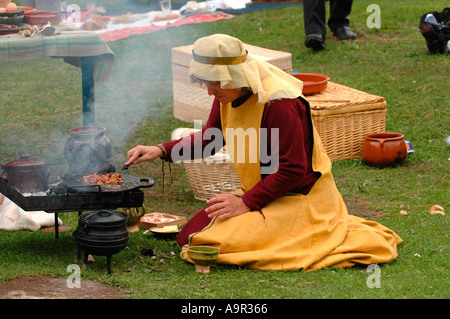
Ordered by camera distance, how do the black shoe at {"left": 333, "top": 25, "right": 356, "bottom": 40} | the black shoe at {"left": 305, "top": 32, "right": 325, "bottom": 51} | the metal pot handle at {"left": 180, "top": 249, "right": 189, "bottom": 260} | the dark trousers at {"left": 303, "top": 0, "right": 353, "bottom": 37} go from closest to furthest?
the metal pot handle at {"left": 180, "top": 249, "right": 189, "bottom": 260}
the dark trousers at {"left": 303, "top": 0, "right": 353, "bottom": 37}
the black shoe at {"left": 305, "top": 32, "right": 325, "bottom": 51}
the black shoe at {"left": 333, "top": 25, "right": 356, "bottom": 40}

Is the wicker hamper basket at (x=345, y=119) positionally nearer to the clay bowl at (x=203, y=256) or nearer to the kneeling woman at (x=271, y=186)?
the kneeling woman at (x=271, y=186)

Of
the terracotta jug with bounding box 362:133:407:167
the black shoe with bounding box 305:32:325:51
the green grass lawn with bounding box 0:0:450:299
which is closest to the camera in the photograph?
the green grass lawn with bounding box 0:0:450:299

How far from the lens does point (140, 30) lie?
40.0ft

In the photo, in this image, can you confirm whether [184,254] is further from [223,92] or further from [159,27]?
[159,27]

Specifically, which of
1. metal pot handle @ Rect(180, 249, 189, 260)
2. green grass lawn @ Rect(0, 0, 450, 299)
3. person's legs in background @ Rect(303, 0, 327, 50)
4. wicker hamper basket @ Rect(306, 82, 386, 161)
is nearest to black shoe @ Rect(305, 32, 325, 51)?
person's legs in background @ Rect(303, 0, 327, 50)

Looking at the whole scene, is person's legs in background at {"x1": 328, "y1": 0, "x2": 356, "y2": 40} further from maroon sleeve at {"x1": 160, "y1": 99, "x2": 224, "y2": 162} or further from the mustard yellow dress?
the mustard yellow dress

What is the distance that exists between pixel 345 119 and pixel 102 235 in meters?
3.63

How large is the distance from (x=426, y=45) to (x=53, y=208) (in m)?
7.51

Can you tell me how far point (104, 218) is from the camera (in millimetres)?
4129

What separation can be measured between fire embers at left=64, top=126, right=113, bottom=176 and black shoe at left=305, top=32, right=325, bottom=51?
19.5ft

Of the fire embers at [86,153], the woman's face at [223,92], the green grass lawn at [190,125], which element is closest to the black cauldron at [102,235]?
the green grass lawn at [190,125]

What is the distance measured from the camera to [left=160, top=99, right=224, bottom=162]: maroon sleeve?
4.64 metres

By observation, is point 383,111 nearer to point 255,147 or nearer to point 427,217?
point 427,217

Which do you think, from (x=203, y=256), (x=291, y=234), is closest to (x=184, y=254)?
(x=203, y=256)
